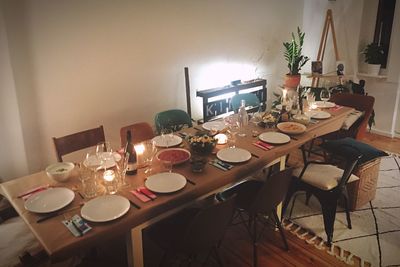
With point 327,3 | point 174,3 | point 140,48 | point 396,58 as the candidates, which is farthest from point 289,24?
point 140,48

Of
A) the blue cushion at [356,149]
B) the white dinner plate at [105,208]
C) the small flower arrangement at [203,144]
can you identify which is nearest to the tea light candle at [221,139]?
the small flower arrangement at [203,144]

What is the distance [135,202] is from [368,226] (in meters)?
2.21

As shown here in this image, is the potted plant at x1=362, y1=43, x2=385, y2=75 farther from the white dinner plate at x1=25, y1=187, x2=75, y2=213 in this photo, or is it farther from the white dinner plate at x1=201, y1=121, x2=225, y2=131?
the white dinner plate at x1=25, y1=187, x2=75, y2=213

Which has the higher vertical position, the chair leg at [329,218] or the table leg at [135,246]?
the table leg at [135,246]

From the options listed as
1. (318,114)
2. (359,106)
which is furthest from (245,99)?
(359,106)

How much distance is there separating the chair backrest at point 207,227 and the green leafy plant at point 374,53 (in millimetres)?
4178

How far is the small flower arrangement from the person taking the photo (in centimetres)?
246

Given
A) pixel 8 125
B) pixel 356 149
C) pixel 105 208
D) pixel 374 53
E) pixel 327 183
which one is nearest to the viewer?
pixel 105 208

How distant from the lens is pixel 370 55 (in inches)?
201

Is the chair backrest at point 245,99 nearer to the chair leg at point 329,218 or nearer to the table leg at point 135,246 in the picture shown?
the chair leg at point 329,218

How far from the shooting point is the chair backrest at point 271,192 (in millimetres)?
2234

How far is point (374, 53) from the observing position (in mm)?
5047

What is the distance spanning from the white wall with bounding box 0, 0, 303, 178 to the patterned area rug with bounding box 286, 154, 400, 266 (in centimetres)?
192

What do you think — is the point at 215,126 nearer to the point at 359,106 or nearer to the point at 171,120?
the point at 171,120
